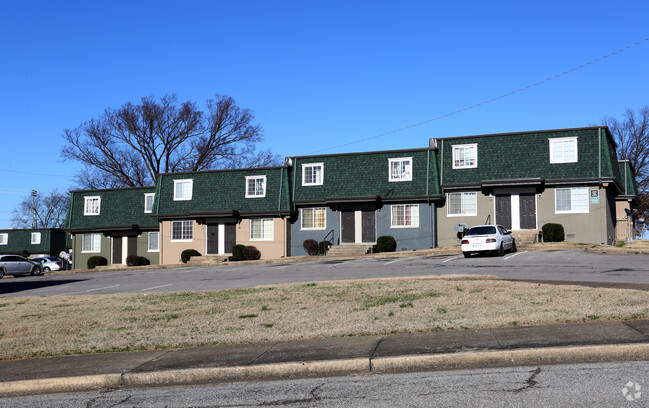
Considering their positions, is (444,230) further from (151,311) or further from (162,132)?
(162,132)

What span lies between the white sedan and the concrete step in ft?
32.3

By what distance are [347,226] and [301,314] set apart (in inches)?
1074

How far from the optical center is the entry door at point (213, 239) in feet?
142

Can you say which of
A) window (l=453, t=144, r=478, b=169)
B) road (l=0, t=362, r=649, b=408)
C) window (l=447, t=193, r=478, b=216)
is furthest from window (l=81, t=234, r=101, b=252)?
road (l=0, t=362, r=649, b=408)

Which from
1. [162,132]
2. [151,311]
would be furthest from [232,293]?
[162,132]

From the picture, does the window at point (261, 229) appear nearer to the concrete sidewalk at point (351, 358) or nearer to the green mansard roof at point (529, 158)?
the green mansard roof at point (529, 158)

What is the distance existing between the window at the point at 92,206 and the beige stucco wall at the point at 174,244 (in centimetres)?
798

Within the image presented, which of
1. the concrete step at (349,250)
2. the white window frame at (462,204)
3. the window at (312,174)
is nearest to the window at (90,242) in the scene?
the window at (312,174)

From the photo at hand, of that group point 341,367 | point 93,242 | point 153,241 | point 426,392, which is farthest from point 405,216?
point 426,392

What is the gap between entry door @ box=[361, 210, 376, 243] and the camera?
3938 centimetres

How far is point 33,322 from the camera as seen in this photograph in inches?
551

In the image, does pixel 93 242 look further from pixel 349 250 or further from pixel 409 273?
pixel 409 273

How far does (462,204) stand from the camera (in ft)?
124

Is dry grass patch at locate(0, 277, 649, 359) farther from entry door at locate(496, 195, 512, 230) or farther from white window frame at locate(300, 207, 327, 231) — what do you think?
white window frame at locate(300, 207, 327, 231)
